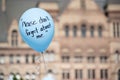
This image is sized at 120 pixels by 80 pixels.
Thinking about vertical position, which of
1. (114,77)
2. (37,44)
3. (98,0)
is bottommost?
(114,77)

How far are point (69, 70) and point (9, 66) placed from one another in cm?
580

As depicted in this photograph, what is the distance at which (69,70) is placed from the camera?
198 ft

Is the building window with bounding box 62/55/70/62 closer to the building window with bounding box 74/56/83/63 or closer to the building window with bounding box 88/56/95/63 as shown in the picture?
the building window with bounding box 74/56/83/63

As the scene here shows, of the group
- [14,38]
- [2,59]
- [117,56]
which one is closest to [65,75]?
[117,56]

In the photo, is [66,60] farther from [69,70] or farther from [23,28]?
[23,28]

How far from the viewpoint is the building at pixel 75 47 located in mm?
60312

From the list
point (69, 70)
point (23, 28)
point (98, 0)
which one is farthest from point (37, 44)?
point (98, 0)

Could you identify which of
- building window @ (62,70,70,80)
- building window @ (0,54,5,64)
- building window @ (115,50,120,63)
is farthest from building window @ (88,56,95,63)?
building window @ (0,54,5,64)

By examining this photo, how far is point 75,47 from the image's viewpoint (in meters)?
60.8

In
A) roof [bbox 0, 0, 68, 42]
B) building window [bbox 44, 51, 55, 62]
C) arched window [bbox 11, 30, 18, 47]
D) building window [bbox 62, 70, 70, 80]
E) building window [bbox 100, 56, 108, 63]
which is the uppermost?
roof [bbox 0, 0, 68, 42]

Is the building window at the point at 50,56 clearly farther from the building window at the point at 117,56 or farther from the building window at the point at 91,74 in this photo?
the building window at the point at 117,56

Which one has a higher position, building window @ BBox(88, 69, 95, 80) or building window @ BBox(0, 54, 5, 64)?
building window @ BBox(0, 54, 5, 64)

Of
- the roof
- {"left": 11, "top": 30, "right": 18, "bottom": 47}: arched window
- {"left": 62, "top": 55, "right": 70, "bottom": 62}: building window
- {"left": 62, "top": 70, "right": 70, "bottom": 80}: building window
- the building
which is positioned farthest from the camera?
the roof

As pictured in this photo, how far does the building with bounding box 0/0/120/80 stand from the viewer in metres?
60.3
